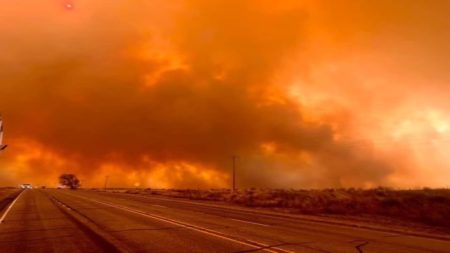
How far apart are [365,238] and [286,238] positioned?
9.77 ft

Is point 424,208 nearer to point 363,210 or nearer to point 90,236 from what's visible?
point 363,210

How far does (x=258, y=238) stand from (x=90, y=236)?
17.8 ft

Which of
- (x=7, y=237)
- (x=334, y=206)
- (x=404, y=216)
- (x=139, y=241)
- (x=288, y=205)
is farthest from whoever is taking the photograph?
(x=288, y=205)

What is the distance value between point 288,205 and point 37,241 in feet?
81.5

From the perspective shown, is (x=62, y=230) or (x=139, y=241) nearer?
(x=139, y=241)

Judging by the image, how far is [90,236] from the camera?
1234 cm

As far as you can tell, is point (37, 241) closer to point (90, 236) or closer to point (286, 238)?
point (90, 236)

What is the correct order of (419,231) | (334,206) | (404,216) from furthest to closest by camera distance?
(334,206)
(404,216)
(419,231)

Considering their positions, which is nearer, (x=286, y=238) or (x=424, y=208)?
(x=286, y=238)

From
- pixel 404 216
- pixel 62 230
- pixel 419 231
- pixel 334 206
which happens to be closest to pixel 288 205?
pixel 334 206

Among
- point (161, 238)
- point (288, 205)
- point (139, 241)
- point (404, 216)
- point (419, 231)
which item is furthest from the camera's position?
point (288, 205)

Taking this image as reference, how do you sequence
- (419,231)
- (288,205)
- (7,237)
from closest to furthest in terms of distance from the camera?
(7,237)
(419,231)
(288,205)

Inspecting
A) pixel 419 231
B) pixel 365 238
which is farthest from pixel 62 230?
pixel 419 231

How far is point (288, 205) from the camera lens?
3338 centimetres
